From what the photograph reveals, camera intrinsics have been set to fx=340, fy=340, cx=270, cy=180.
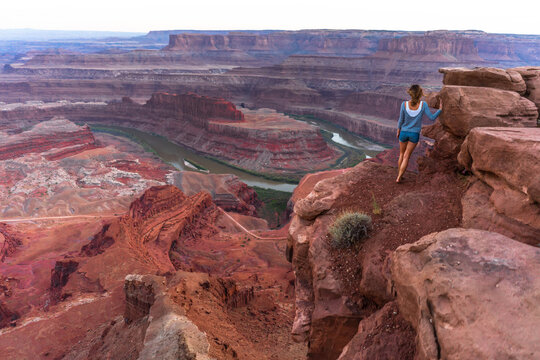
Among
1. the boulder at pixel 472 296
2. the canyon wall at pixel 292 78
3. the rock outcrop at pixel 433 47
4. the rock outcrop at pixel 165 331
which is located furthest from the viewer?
the rock outcrop at pixel 433 47

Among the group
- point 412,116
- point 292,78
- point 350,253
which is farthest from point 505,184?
point 292,78

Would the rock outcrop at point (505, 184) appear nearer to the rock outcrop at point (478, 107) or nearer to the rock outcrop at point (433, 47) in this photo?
the rock outcrop at point (478, 107)

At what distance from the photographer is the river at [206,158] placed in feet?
130

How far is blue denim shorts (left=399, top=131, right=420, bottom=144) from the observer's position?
6820mm

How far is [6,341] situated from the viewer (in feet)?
32.1

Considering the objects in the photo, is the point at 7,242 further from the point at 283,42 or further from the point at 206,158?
the point at 283,42

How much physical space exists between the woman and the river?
29.9 meters

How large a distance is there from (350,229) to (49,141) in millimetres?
48312

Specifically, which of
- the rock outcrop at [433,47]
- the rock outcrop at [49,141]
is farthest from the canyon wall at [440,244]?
the rock outcrop at [433,47]

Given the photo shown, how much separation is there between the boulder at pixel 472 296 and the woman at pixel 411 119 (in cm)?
305

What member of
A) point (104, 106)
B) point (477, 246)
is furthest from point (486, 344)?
point (104, 106)

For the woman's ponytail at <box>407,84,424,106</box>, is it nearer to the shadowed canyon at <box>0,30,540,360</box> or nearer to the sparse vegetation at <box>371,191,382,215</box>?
the shadowed canyon at <box>0,30,540,360</box>

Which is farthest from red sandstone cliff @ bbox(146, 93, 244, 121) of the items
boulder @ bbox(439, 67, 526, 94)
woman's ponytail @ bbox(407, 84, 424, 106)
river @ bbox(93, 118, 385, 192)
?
woman's ponytail @ bbox(407, 84, 424, 106)

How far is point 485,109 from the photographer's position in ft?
20.6
